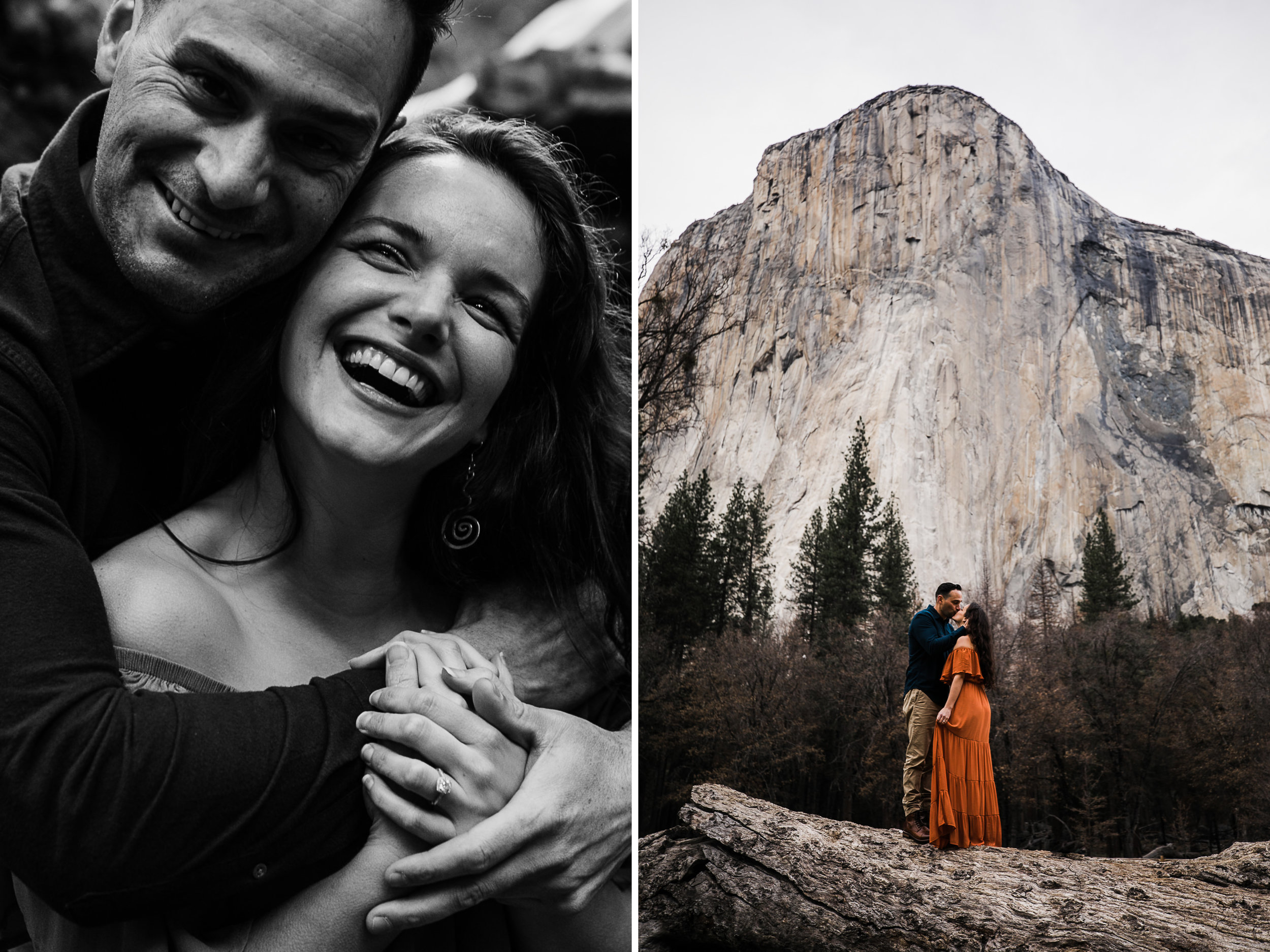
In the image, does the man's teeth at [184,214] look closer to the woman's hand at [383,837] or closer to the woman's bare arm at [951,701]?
the woman's hand at [383,837]

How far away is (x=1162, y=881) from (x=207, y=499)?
338 centimetres

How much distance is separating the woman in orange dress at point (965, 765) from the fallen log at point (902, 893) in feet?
0.25

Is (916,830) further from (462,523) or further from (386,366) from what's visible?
(386,366)

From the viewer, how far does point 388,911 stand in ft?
6.70

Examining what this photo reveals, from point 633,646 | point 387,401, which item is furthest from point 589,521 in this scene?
point 387,401

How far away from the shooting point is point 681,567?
3.93 m

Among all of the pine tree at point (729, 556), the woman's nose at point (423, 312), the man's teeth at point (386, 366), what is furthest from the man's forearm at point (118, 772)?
the pine tree at point (729, 556)

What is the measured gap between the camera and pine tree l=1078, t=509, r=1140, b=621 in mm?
3557

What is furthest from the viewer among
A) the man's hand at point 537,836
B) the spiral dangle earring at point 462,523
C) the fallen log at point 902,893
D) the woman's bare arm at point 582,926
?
the fallen log at point 902,893

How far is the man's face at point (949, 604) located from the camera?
3.55 m

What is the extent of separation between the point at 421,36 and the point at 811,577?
2485 millimetres

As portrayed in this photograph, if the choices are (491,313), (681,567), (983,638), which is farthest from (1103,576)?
(491,313)

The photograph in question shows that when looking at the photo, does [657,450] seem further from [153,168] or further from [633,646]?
[153,168]

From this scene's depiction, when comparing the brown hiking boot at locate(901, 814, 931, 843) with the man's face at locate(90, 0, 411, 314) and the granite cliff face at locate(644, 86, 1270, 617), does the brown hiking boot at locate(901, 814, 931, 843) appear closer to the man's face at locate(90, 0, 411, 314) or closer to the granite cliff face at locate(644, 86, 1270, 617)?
the granite cliff face at locate(644, 86, 1270, 617)
